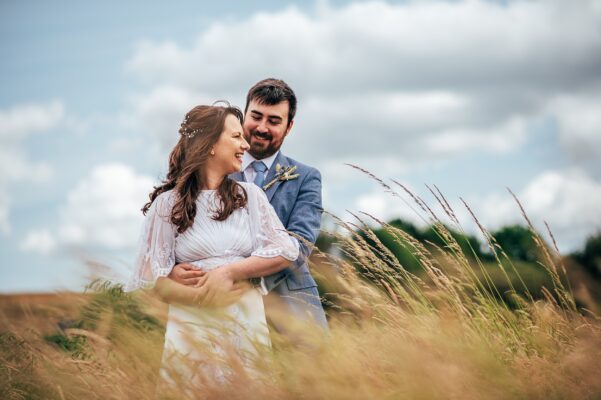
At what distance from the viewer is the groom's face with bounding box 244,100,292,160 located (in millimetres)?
4102

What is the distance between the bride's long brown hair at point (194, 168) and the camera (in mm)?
3391

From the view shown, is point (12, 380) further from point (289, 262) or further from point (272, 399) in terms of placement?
point (272, 399)

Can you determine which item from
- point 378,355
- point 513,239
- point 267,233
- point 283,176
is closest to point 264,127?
point 283,176

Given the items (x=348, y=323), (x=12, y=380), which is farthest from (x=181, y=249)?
(x=12, y=380)

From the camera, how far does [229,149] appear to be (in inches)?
136

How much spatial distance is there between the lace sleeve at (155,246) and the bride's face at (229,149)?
0.30 meters

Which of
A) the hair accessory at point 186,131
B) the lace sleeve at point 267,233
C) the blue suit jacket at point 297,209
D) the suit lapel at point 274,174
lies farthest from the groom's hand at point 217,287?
the suit lapel at point 274,174

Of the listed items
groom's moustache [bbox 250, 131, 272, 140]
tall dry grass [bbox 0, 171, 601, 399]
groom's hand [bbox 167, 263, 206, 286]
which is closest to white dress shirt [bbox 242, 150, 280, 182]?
groom's moustache [bbox 250, 131, 272, 140]

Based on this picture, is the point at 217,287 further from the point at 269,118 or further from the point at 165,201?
the point at 269,118

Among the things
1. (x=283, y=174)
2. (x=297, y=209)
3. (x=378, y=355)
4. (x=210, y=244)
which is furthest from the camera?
(x=283, y=174)

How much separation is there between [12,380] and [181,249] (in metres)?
1.40

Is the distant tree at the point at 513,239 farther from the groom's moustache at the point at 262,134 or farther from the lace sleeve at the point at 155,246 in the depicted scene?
the lace sleeve at the point at 155,246

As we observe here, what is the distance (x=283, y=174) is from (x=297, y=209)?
248 millimetres

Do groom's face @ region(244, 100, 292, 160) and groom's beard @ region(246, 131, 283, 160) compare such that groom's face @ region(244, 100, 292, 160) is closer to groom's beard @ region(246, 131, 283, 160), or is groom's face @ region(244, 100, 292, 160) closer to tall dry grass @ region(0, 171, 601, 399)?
groom's beard @ region(246, 131, 283, 160)
